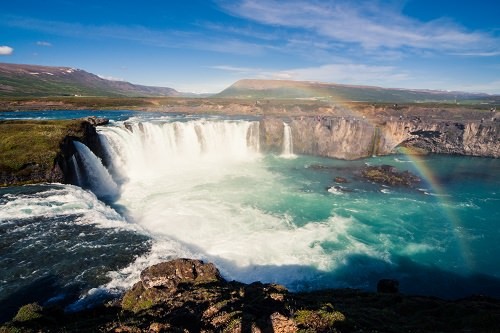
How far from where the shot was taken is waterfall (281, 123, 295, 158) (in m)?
55.7

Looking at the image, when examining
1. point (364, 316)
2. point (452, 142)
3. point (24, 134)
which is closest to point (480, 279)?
point (364, 316)

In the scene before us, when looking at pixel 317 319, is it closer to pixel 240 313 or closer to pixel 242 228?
pixel 240 313

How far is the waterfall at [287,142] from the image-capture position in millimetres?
55688

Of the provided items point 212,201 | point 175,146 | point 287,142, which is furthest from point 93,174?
point 287,142

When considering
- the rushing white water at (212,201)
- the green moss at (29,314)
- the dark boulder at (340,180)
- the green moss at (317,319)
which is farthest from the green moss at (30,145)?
the dark boulder at (340,180)

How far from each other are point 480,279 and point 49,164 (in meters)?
35.2

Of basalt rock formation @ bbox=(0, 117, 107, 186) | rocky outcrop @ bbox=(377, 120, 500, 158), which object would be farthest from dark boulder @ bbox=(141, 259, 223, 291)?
rocky outcrop @ bbox=(377, 120, 500, 158)

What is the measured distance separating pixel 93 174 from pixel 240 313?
1127 inches

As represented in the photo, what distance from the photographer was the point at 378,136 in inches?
2196

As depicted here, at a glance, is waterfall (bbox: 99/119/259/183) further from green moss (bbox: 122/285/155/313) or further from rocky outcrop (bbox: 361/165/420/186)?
green moss (bbox: 122/285/155/313)

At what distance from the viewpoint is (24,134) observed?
1254 inches

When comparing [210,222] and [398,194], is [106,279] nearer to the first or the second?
[210,222]

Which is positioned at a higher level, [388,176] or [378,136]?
[378,136]

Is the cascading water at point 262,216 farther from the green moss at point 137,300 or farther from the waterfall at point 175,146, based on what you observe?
the green moss at point 137,300
